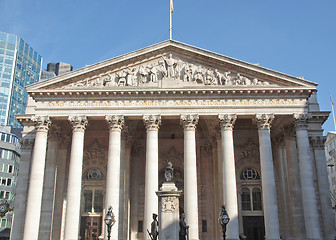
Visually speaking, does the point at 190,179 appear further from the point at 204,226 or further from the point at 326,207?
the point at 326,207

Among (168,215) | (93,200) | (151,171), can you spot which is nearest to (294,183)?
(151,171)

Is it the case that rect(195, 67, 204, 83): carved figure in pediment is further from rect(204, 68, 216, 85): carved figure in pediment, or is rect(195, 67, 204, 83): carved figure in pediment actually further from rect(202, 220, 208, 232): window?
rect(202, 220, 208, 232): window

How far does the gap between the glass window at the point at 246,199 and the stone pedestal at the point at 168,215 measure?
20104 mm

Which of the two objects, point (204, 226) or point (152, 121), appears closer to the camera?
point (152, 121)

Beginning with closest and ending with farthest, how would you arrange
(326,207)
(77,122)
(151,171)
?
(151,171), (77,122), (326,207)

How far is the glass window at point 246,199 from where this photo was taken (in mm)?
39109

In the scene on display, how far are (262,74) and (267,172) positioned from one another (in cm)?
882

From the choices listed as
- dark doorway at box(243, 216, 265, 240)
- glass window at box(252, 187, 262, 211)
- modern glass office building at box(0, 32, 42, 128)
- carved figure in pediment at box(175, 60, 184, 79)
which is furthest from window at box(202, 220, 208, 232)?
modern glass office building at box(0, 32, 42, 128)

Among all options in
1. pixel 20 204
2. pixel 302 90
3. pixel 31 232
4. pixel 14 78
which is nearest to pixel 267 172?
pixel 302 90

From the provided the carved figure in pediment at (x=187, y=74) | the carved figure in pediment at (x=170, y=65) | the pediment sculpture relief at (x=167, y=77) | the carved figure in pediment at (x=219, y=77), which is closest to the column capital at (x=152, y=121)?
the pediment sculpture relief at (x=167, y=77)

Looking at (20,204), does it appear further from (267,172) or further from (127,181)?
(267,172)

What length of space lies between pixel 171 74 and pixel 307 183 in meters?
15.1

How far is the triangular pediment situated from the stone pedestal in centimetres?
1479

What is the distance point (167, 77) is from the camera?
34406mm
